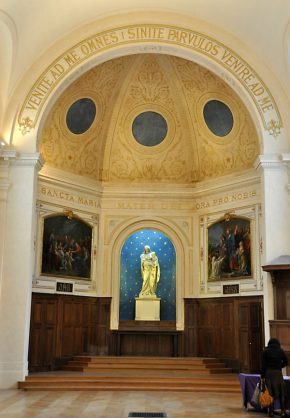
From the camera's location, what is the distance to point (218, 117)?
18.3 meters

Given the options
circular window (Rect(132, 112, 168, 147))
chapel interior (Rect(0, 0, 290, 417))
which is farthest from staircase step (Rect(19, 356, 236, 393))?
circular window (Rect(132, 112, 168, 147))

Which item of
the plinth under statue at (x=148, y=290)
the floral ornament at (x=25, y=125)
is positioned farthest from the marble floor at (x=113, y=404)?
the floral ornament at (x=25, y=125)

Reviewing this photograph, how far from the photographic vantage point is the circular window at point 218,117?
1811 cm

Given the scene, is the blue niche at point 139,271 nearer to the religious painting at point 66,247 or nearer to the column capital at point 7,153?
the religious painting at point 66,247

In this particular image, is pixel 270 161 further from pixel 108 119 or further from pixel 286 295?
pixel 108 119

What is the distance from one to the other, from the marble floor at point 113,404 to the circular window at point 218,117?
28.5ft

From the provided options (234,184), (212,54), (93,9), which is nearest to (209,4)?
(212,54)

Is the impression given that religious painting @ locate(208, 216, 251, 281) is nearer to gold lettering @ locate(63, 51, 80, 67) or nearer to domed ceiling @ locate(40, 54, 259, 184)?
domed ceiling @ locate(40, 54, 259, 184)

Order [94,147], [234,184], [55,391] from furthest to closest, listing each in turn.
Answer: [94,147] < [234,184] < [55,391]

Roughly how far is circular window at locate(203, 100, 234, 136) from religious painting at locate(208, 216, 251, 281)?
9.63 feet

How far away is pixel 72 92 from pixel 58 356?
27.0 feet

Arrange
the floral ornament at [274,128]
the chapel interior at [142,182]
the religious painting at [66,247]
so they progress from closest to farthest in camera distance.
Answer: the chapel interior at [142,182] → the floral ornament at [274,128] → the religious painting at [66,247]

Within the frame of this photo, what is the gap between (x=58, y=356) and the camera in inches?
663

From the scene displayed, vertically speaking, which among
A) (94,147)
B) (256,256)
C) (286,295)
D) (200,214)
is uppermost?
(94,147)
